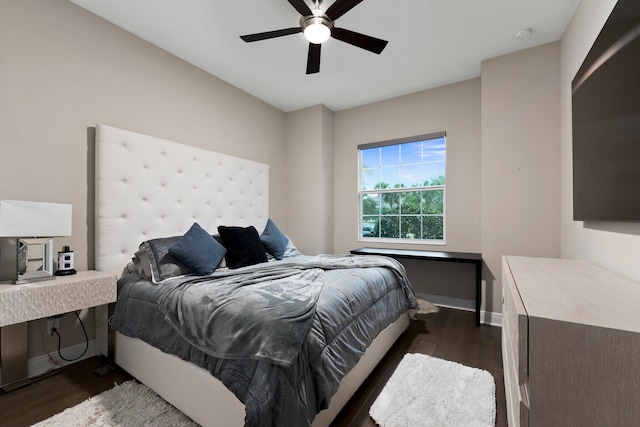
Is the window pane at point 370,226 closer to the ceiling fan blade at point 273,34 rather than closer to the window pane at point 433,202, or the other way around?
the window pane at point 433,202

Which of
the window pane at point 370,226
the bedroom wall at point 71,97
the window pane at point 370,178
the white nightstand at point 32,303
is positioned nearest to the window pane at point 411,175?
the window pane at point 370,178

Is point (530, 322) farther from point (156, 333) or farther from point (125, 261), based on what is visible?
point (125, 261)

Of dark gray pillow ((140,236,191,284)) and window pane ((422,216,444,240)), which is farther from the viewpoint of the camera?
window pane ((422,216,444,240))

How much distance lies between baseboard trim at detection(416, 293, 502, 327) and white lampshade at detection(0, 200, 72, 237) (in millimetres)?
3722

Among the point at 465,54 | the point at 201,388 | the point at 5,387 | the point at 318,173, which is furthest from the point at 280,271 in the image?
the point at 465,54

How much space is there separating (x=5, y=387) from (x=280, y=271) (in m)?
1.93

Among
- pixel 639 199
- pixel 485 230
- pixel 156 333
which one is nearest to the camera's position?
pixel 639 199

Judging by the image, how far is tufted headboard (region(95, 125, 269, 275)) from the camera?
2242 mm

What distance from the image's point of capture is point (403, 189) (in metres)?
3.95

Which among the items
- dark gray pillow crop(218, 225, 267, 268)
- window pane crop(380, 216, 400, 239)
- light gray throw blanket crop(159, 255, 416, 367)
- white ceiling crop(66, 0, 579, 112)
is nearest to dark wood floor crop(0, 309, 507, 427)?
light gray throw blanket crop(159, 255, 416, 367)

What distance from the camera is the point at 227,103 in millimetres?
3475

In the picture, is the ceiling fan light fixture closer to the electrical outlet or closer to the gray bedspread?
the gray bedspread

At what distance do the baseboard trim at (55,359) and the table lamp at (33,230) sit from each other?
27.5 inches

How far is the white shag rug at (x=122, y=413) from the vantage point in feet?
4.99
